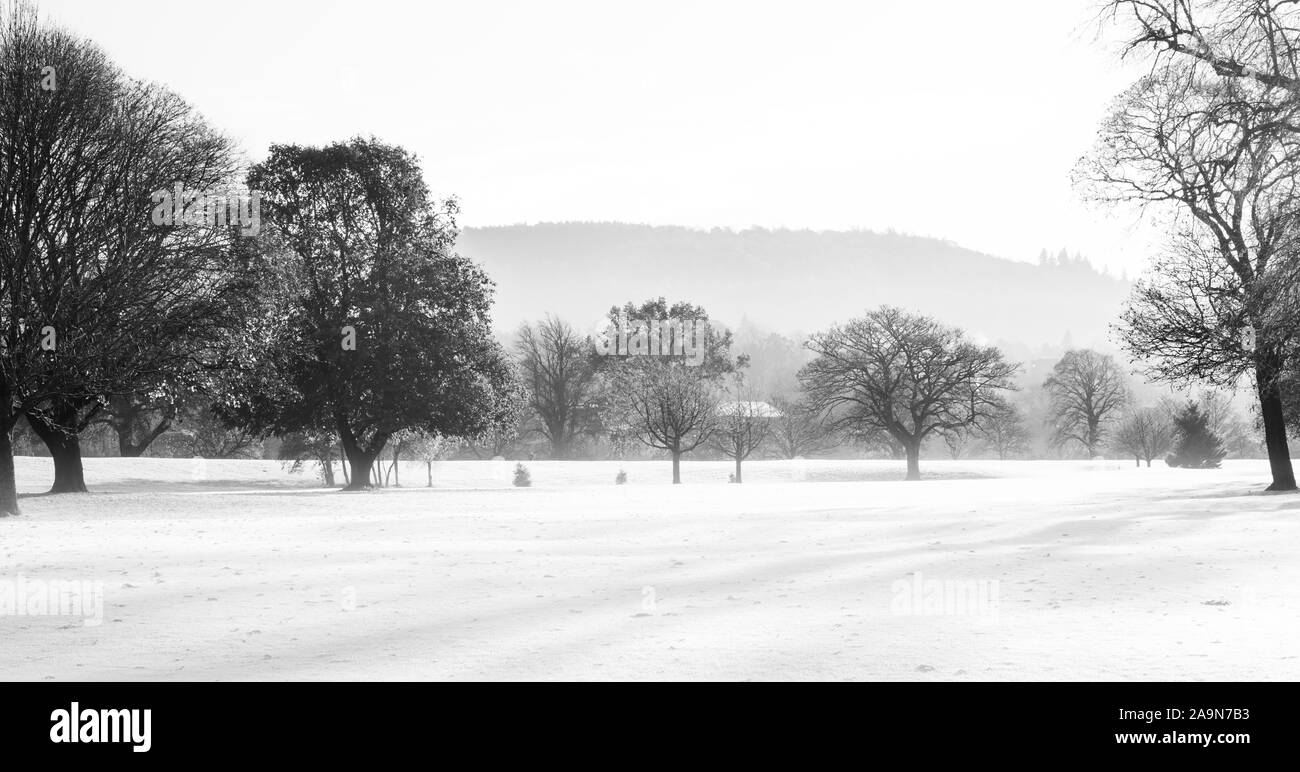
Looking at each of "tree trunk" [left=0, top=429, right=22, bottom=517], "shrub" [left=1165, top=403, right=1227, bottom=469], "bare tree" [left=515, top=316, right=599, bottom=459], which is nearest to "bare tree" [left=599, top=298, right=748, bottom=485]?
"bare tree" [left=515, top=316, right=599, bottom=459]

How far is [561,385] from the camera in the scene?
9606cm

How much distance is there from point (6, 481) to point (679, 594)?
78.7 ft

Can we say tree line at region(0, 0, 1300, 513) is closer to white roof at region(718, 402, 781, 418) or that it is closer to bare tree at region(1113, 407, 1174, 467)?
white roof at region(718, 402, 781, 418)

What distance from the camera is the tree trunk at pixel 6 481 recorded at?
1123 inches

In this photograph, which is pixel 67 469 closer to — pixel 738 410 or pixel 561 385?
pixel 738 410

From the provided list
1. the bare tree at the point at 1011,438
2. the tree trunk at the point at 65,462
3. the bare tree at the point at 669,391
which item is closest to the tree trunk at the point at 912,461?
the bare tree at the point at 669,391

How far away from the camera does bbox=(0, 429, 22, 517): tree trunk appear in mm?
28531

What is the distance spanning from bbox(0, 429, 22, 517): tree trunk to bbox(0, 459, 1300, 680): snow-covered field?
1206 mm

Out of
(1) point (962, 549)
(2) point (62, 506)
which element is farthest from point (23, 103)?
(1) point (962, 549)

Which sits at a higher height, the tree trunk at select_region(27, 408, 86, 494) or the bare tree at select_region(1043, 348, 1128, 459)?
the bare tree at select_region(1043, 348, 1128, 459)

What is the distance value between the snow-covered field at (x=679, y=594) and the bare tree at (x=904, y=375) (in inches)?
1523

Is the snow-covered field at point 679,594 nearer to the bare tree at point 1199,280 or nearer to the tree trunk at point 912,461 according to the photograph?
the bare tree at point 1199,280
